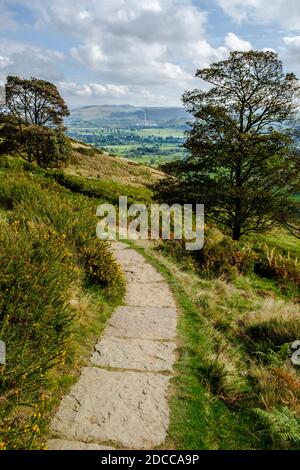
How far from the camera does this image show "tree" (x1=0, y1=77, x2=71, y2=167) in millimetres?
Answer: 32969

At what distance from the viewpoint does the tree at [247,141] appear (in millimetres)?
15023

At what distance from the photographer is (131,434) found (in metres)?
4.36

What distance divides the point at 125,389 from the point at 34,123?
34709 mm

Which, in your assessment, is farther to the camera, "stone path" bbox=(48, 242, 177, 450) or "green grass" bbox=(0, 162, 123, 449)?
"stone path" bbox=(48, 242, 177, 450)

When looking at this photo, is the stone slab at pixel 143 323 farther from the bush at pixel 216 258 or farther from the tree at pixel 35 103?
the tree at pixel 35 103

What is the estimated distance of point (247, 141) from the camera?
14.9m

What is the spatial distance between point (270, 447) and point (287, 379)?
5.06ft

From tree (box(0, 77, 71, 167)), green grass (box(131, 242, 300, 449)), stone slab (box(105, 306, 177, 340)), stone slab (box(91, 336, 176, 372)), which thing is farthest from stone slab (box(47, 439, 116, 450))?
tree (box(0, 77, 71, 167))

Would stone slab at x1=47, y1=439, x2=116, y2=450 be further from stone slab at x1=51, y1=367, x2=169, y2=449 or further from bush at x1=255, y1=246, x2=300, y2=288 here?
bush at x1=255, y1=246, x2=300, y2=288

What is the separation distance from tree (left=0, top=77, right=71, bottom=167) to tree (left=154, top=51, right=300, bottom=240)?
799 inches

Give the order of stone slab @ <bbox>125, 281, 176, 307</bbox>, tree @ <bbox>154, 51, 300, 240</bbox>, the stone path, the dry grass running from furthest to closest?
tree @ <bbox>154, 51, 300, 240</bbox> → the dry grass → stone slab @ <bbox>125, 281, 176, 307</bbox> → the stone path

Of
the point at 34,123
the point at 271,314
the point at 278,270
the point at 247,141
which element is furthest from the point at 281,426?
the point at 34,123

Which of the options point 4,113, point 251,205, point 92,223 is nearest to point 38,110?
point 4,113
